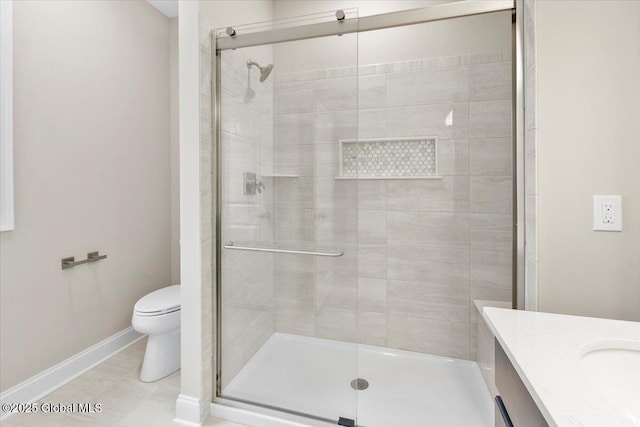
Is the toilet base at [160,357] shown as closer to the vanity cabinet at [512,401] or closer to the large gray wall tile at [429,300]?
the large gray wall tile at [429,300]

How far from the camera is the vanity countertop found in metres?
0.57

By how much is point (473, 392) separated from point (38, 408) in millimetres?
2388

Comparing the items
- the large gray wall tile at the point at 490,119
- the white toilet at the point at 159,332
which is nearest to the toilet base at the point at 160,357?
the white toilet at the point at 159,332

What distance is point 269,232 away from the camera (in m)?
1.75

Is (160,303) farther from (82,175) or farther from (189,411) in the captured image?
(82,175)

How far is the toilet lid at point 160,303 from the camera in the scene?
1.98m

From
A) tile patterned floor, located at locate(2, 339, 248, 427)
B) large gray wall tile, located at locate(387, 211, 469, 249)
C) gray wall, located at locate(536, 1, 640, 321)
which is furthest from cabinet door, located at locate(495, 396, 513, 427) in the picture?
large gray wall tile, located at locate(387, 211, 469, 249)

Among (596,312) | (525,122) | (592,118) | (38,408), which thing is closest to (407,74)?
(525,122)

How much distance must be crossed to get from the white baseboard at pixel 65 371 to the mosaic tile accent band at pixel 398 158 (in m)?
2.13

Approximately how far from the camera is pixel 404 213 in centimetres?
230

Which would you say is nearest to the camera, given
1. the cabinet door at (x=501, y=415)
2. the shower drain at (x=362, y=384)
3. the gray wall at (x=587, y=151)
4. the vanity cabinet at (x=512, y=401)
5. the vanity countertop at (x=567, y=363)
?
the vanity countertop at (x=567, y=363)

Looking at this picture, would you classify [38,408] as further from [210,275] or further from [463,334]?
[463,334]

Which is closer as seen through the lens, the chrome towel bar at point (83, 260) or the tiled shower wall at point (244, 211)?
the tiled shower wall at point (244, 211)

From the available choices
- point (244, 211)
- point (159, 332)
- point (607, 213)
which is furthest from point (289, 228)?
point (607, 213)
